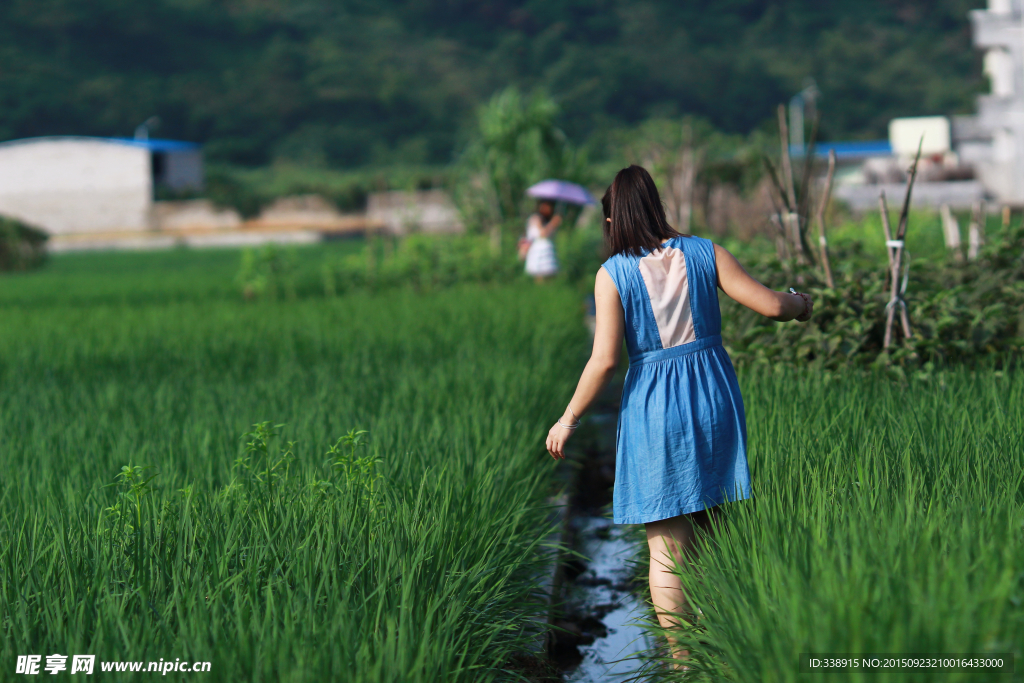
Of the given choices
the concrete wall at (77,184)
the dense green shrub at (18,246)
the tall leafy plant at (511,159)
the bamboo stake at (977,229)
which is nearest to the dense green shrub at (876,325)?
the bamboo stake at (977,229)

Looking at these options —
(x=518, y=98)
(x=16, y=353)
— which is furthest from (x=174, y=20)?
(x=16, y=353)

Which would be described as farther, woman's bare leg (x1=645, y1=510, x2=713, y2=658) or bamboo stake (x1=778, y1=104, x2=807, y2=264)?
bamboo stake (x1=778, y1=104, x2=807, y2=264)

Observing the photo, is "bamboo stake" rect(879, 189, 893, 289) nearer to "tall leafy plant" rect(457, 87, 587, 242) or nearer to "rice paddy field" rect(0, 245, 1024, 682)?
"rice paddy field" rect(0, 245, 1024, 682)

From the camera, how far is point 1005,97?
2506 centimetres

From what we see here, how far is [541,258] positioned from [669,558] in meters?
7.89

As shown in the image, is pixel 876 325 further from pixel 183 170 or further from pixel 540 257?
pixel 183 170

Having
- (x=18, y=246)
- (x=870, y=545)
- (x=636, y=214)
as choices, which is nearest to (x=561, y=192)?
(x=636, y=214)

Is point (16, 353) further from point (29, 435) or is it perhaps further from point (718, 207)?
point (718, 207)

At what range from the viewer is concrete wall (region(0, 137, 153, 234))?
47.3 metres

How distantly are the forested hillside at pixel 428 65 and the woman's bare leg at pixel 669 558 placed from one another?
6116cm

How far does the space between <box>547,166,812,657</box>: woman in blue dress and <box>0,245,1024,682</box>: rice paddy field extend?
0.16 m

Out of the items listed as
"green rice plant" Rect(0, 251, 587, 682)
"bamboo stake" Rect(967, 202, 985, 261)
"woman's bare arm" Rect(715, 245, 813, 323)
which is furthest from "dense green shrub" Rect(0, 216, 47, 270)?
"woman's bare arm" Rect(715, 245, 813, 323)

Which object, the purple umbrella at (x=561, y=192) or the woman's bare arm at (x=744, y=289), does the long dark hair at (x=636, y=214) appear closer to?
the woman's bare arm at (x=744, y=289)

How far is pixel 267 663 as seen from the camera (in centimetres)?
211
